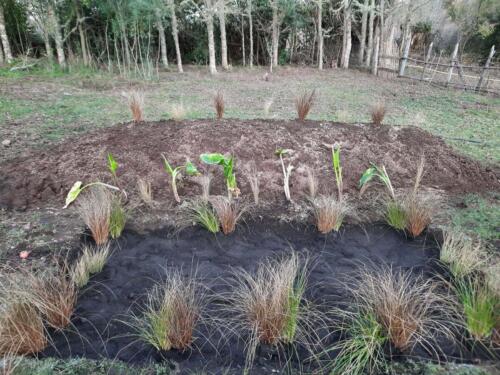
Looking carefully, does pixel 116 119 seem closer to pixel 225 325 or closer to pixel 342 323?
pixel 225 325

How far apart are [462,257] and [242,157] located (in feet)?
6.86

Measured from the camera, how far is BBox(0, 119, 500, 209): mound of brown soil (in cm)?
316

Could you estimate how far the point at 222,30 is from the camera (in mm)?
9453

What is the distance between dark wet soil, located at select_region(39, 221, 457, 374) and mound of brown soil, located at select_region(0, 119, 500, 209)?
61cm

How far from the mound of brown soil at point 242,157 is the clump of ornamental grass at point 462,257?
3.57 feet

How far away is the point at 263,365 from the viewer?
64.2 inches

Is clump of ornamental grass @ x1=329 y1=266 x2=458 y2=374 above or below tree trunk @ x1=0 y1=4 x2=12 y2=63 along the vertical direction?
below

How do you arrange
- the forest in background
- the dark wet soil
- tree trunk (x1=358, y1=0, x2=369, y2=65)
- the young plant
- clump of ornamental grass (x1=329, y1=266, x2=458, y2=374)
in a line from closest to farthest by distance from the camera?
1. clump of ornamental grass (x1=329, y1=266, x2=458, y2=374)
2. the dark wet soil
3. the young plant
4. the forest in background
5. tree trunk (x1=358, y1=0, x2=369, y2=65)

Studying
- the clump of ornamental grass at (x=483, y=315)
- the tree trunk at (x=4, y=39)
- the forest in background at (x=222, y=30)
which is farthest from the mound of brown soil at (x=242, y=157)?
the tree trunk at (x=4, y=39)

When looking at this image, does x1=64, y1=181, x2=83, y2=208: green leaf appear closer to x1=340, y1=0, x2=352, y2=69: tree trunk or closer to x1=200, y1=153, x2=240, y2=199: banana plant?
x1=200, y1=153, x2=240, y2=199: banana plant

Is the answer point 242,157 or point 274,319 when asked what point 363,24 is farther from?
point 274,319

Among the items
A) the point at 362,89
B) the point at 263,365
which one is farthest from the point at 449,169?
the point at 362,89

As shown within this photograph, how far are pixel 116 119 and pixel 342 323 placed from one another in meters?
4.62

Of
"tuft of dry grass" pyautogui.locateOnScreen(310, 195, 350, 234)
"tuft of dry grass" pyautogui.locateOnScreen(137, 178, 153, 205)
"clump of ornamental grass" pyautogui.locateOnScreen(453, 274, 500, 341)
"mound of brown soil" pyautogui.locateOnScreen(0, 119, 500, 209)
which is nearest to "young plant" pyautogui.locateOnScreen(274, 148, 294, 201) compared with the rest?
"mound of brown soil" pyautogui.locateOnScreen(0, 119, 500, 209)
